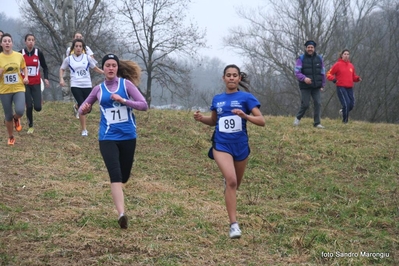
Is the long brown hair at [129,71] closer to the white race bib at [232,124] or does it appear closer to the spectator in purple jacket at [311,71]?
the white race bib at [232,124]

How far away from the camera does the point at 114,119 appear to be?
245 inches

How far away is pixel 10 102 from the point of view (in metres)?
10.2

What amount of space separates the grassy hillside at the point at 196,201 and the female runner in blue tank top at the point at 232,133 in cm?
60

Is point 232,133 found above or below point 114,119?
below

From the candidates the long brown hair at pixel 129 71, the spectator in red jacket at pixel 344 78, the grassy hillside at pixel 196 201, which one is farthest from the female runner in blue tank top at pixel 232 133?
the spectator in red jacket at pixel 344 78

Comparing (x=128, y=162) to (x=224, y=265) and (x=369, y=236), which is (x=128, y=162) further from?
(x=369, y=236)

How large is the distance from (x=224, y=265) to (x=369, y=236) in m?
2.40

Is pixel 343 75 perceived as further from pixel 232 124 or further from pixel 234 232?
pixel 234 232

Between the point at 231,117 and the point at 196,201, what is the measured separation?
6.69ft

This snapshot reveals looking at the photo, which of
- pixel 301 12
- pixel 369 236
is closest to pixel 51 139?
pixel 369 236

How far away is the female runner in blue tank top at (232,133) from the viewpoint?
19.7 feet

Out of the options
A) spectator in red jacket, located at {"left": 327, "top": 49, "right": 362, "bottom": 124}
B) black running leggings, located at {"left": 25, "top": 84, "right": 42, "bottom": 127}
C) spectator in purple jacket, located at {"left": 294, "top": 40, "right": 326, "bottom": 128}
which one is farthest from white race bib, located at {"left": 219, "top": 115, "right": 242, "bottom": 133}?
spectator in red jacket, located at {"left": 327, "top": 49, "right": 362, "bottom": 124}

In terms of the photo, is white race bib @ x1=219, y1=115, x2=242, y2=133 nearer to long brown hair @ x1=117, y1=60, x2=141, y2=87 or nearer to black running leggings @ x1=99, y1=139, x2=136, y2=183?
black running leggings @ x1=99, y1=139, x2=136, y2=183

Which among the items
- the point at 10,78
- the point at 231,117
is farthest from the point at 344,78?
the point at 231,117
